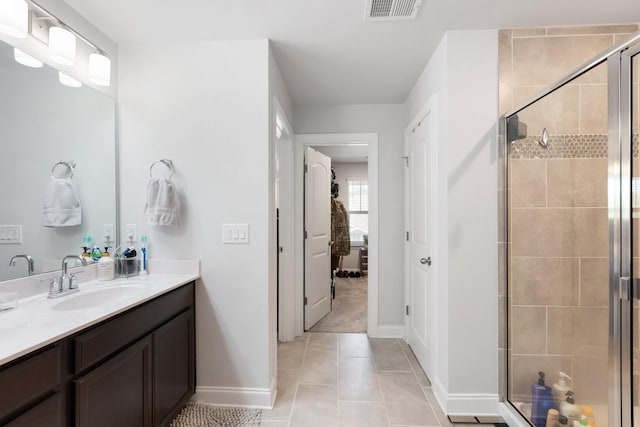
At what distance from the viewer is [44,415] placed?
99cm

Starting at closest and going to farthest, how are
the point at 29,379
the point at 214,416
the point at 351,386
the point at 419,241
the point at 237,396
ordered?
the point at 29,379 < the point at 214,416 < the point at 237,396 < the point at 351,386 < the point at 419,241

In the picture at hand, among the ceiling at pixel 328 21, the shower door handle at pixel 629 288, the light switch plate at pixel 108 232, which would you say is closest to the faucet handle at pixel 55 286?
the light switch plate at pixel 108 232

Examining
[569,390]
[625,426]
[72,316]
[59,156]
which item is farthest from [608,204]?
[59,156]

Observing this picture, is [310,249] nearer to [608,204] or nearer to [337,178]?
[608,204]

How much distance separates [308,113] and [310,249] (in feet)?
4.72

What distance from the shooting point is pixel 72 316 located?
1183mm

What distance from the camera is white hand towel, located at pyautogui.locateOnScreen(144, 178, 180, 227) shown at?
1.86m

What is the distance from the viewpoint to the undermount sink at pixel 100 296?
148cm

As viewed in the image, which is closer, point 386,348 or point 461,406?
point 461,406

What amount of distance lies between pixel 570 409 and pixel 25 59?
3.20 m

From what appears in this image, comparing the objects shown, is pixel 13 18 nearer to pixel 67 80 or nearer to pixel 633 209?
pixel 67 80

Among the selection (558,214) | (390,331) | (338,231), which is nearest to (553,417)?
(558,214)

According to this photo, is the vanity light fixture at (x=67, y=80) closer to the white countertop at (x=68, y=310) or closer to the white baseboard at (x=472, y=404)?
the white countertop at (x=68, y=310)

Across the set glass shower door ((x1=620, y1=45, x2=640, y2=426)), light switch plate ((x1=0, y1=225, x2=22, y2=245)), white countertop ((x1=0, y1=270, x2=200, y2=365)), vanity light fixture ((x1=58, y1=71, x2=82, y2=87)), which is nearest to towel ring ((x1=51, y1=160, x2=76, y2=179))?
light switch plate ((x1=0, y1=225, x2=22, y2=245))
